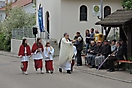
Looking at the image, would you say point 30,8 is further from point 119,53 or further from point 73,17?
point 119,53

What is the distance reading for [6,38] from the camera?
37.1 metres

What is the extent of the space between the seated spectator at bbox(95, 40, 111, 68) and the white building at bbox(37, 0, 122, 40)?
12002 mm

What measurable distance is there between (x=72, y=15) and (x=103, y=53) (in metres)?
12.6

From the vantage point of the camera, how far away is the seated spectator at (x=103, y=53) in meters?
17.9

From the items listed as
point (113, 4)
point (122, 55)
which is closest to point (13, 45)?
point (113, 4)

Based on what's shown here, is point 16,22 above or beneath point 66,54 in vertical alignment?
above

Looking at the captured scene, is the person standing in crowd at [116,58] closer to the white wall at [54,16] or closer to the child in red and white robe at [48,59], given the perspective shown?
the child in red and white robe at [48,59]

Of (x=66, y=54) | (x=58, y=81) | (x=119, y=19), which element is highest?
(x=119, y=19)

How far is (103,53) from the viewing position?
17953mm

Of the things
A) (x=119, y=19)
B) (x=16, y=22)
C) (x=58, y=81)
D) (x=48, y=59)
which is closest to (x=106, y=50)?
(x=119, y=19)

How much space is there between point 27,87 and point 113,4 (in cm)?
2005

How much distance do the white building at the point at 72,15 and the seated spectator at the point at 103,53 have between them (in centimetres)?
1200

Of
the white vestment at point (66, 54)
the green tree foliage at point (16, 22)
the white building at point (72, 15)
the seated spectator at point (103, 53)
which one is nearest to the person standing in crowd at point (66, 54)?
the white vestment at point (66, 54)

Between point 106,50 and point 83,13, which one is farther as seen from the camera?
point 83,13
